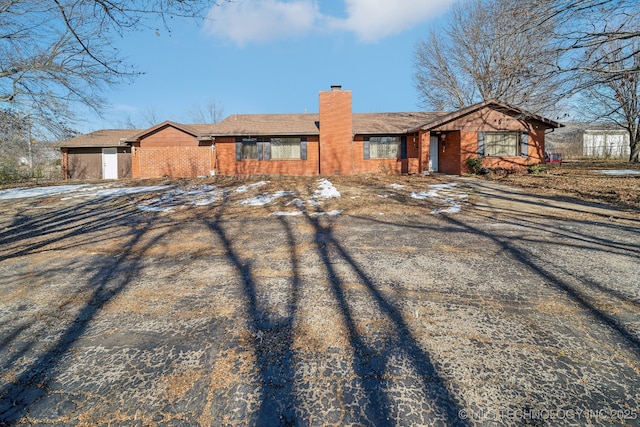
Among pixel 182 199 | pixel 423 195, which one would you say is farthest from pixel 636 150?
pixel 182 199

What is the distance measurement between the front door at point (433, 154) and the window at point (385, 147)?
→ 141 cm

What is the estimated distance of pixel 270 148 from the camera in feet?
53.4

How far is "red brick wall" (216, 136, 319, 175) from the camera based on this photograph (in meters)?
16.3

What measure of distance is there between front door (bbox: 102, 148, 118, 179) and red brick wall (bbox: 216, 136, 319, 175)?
8097mm

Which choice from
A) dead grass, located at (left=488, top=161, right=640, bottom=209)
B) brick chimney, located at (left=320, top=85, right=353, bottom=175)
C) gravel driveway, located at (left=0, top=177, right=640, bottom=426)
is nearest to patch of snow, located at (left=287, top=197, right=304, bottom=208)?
gravel driveway, located at (left=0, top=177, right=640, bottom=426)

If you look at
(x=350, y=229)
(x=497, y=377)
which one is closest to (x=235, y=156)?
(x=350, y=229)

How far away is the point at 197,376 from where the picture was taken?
191 cm

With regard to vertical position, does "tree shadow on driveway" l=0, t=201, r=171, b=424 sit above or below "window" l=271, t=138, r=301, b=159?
below

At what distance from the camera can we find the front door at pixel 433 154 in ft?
53.6

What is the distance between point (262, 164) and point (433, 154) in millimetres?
9270

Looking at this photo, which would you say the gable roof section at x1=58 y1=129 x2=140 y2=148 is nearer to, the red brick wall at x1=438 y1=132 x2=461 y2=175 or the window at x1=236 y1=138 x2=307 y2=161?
the window at x1=236 y1=138 x2=307 y2=161

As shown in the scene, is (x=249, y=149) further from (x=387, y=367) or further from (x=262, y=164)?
(x=387, y=367)

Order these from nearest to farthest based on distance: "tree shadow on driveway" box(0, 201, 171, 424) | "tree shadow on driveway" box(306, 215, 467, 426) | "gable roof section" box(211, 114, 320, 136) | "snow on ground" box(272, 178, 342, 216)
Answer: "tree shadow on driveway" box(306, 215, 467, 426), "tree shadow on driveway" box(0, 201, 171, 424), "snow on ground" box(272, 178, 342, 216), "gable roof section" box(211, 114, 320, 136)

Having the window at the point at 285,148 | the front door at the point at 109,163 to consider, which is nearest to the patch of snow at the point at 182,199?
the window at the point at 285,148
